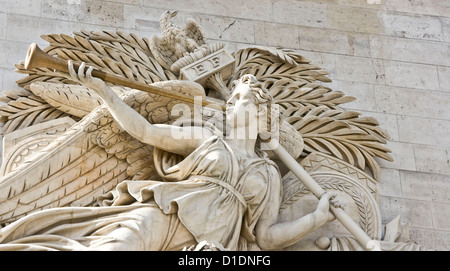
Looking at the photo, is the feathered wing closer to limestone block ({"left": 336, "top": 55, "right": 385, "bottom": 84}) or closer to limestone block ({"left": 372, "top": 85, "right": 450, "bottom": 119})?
limestone block ({"left": 336, "top": 55, "right": 385, "bottom": 84})

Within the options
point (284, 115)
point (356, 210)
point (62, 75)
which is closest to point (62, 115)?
point (62, 75)

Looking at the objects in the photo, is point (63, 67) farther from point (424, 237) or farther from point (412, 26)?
point (412, 26)

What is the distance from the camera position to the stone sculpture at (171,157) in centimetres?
623

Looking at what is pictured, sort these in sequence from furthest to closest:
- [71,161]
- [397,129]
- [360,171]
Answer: [397,129], [360,171], [71,161]

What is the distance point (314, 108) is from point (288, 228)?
1165 millimetres

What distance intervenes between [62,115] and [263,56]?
159 centimetres

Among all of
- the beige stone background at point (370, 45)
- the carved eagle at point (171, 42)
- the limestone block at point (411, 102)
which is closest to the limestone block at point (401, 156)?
the beige stone background at point (370, 45)

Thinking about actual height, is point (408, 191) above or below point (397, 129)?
below

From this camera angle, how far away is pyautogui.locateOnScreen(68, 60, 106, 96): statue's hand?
6.21 meters

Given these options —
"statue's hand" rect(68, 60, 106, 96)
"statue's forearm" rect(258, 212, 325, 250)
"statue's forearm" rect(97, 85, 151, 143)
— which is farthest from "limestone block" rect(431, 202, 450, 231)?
"statue's hand" rect(68, 60, 106, 96)

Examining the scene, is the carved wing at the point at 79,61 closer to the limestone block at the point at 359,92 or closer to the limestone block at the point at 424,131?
the limestone block at the point at 359,92

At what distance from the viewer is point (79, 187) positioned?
6.49 m

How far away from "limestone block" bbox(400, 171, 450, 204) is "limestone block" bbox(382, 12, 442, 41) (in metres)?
1.32

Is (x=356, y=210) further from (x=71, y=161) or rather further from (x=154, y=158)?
(x=71, y=161)
